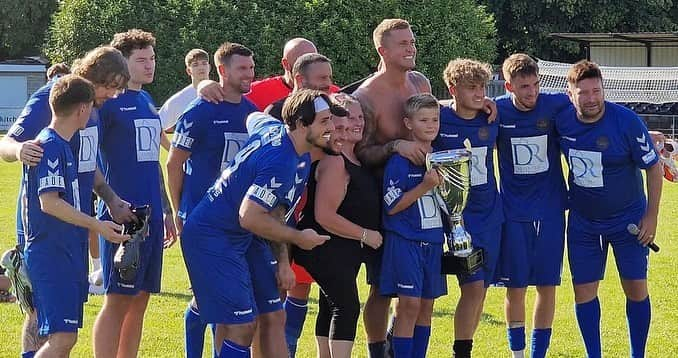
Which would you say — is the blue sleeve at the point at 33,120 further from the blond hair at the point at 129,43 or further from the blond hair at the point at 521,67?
the blond hair at the point at 521,67

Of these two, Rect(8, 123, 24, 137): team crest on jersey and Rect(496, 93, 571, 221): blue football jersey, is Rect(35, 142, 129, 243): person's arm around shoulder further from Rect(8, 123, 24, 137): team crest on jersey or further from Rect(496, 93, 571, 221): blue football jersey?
Rect(496, 93, 571, 221): blue football jersey

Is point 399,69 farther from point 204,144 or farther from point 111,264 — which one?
point 111,264

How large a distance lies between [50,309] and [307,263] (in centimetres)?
150

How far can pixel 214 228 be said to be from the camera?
4.94 meters

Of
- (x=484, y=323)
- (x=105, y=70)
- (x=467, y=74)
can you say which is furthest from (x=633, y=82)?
(x=105, y=70)

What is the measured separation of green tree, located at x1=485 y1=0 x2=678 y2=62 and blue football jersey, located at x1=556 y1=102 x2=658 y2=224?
119 ft

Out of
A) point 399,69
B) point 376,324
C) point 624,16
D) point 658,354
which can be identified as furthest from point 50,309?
point 624,16

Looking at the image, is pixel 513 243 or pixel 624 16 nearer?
pixel 513 243

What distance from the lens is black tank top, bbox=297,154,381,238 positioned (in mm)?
5660

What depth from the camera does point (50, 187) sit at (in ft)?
15.5

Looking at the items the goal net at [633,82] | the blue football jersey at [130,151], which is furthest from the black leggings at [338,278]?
the goal net at [633,82]

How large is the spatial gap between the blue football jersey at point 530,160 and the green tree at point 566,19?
119ft

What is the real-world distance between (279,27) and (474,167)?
31334 millimetres

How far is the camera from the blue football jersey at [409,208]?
575cm
